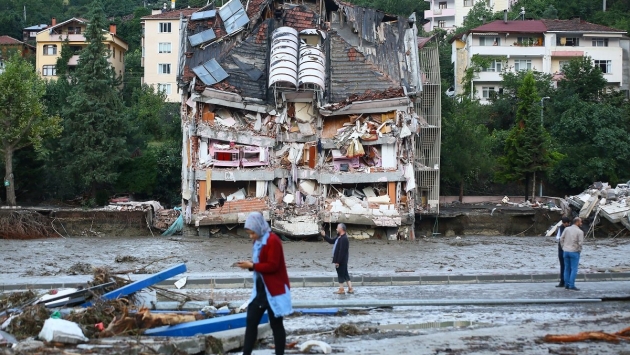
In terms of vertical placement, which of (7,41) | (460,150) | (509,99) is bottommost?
(460,150)

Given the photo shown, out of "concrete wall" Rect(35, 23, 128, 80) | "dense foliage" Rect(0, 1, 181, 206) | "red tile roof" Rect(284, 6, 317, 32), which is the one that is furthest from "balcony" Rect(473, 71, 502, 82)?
"red tile roof" Rect(284, 6, 317, 32)

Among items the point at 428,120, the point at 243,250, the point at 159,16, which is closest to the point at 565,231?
the point at 243,250

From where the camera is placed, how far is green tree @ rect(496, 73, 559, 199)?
54500 mm

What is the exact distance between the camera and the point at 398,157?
41.3m

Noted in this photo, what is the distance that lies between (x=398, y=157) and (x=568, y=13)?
52266mm

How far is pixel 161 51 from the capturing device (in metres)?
77.3

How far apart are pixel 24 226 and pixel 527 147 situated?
2879 centimetres

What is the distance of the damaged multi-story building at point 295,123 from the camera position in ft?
133

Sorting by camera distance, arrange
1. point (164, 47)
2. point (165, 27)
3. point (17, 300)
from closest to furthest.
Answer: point (17, 300) → point (165, 27) → point (164, 47)

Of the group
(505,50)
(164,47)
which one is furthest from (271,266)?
(164,47)

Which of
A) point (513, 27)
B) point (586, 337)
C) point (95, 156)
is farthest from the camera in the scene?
point (513, 27)

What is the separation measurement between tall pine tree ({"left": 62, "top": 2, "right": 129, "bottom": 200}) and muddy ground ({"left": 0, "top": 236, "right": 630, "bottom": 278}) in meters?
8.93

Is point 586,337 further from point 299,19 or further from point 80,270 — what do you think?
point 299,19

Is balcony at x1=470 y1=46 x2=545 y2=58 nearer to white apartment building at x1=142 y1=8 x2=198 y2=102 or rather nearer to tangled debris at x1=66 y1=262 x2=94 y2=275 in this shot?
white apartment building at x1=142 y1=8 x2=198 y2=102
